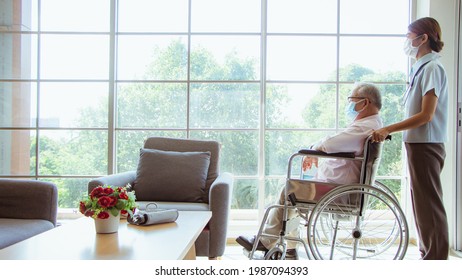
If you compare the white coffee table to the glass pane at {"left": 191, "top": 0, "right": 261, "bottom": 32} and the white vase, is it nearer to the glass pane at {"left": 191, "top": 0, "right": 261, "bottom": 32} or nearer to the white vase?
the white vase

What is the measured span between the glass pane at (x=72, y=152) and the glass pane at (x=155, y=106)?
0.32 metres

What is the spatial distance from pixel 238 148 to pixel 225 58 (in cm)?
81

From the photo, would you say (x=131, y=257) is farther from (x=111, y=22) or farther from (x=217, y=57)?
(x=111, y=22)

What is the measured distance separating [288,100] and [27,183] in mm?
2155

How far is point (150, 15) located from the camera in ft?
11.8


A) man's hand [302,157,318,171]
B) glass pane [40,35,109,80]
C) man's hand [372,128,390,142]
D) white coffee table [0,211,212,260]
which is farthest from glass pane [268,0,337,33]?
white coffee table [0,211,212,260]

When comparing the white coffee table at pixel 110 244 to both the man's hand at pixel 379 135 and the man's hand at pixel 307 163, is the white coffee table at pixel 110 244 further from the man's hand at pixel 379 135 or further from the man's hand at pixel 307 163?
the man's hand at pixel 379 135

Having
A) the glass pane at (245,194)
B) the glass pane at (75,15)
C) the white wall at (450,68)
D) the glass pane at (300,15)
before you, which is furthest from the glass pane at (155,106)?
the white wall at (450,68)

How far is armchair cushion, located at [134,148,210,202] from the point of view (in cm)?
293

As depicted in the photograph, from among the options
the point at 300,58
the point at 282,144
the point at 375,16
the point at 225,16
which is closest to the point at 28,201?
the point at 282,144

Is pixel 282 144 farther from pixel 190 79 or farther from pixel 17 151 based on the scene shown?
pixel 17 151

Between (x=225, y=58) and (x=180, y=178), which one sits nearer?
(x=180, y=178)

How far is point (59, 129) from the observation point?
3592mm

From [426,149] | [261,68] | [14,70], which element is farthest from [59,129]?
[426,149]
